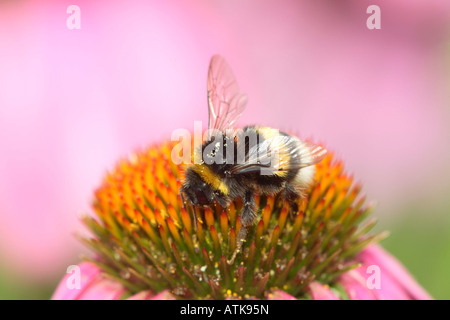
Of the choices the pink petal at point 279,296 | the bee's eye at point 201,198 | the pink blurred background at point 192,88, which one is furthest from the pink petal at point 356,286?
the pink blurred background at point 192,88

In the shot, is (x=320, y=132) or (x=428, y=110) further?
(x=320, y=132)

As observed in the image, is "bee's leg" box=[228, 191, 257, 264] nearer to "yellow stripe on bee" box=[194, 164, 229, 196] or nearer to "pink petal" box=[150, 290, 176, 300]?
"yellow stripe on bee" box=[194, 164, 229, 196]

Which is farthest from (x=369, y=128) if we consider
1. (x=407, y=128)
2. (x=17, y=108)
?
(x=17, y=108)

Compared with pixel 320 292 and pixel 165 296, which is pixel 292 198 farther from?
pixel 165 296

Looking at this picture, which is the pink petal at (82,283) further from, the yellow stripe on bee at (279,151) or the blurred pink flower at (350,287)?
the yellow stripe on bee at (279,151)

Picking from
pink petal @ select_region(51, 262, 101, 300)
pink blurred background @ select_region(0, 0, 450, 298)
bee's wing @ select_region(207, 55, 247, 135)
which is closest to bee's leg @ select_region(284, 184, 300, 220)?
bee's wing @ select_region(207, 55, 247, 135)

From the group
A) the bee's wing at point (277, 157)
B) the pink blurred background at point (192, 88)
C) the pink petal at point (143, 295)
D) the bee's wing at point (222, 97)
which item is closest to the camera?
the bee's wing at point (277, 157)
